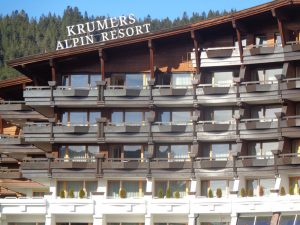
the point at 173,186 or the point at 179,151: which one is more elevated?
the point at 179,151

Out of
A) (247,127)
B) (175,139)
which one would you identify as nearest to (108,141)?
(175,139)

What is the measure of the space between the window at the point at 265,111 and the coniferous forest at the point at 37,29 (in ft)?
276

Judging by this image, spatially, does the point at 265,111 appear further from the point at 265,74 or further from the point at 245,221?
A: the point at 245,221

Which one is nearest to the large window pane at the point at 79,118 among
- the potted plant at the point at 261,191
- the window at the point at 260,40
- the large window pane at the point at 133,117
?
the large window pane at the point at 133,117

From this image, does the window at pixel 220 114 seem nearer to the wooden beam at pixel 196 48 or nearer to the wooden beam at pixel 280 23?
the wooden beam at pixel 196 48

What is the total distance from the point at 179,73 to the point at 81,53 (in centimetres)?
809

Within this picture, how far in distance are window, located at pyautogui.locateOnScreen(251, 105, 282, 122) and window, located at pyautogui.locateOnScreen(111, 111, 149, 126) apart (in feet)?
28.8

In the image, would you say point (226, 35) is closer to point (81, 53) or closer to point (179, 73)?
point (179, 73)

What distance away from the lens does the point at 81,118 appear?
233ft

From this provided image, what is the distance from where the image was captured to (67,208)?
65375 millimetres

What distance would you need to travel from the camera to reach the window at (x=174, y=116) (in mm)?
69688

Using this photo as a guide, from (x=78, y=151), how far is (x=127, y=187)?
201 inches

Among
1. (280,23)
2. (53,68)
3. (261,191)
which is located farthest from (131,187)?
(280,23)

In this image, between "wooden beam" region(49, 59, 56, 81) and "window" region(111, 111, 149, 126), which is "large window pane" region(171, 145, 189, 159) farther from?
"wooden beam" region(49, 59, 56, 81)
